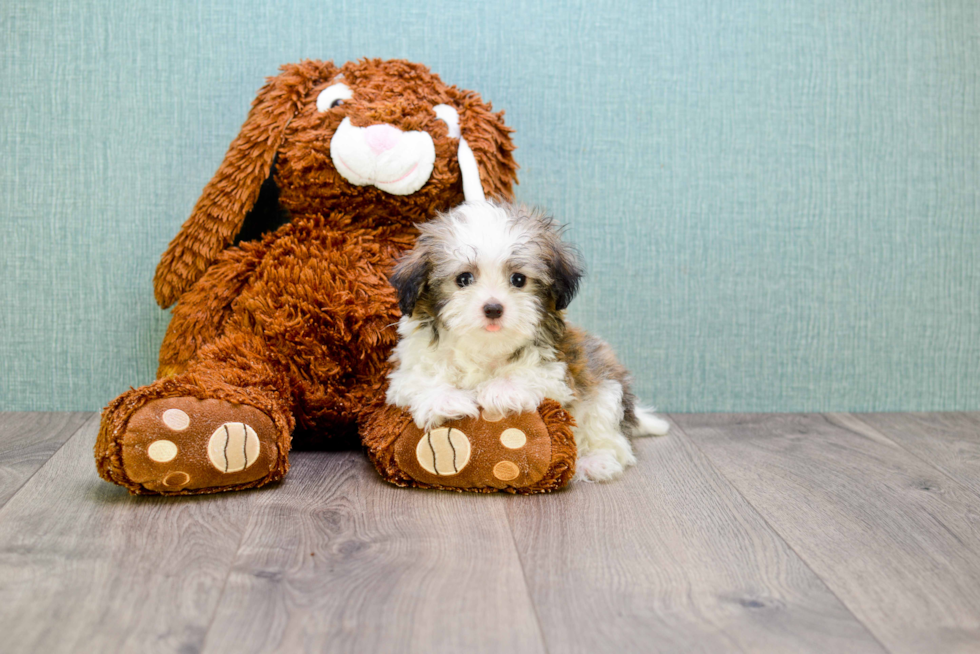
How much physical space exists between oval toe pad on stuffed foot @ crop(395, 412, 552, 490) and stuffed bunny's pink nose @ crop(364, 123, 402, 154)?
54 cm

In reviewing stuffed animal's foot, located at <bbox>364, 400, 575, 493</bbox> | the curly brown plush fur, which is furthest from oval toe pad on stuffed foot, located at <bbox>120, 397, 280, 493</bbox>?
stuffed animal's foot, located at <bbox>364, 400, 575, 493</bbox>

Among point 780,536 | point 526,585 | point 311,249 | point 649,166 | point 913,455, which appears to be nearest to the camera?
point 526,585

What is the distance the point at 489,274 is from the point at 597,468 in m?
0.41

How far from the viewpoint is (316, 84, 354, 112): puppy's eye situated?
5.46 feet

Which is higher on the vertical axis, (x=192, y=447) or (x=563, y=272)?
(x=563, y=272)

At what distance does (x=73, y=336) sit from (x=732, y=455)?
148cm

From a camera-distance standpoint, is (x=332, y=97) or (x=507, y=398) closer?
(x=507, y=398)

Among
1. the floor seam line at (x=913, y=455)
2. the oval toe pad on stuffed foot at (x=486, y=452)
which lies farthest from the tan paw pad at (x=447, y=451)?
the floor seam line at (x=913, y=455)

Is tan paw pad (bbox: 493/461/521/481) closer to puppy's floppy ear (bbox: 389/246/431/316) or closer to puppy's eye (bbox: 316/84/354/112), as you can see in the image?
puppy's floppy ear (bbox: 389/246/431/316)

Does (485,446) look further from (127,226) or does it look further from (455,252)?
(127,226)

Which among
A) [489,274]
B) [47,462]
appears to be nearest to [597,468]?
[489,274]

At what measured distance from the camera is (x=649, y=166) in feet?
6.41

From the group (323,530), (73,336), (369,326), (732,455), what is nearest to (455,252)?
(369,326)

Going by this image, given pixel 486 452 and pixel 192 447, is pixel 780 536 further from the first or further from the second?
pixel 192 447
